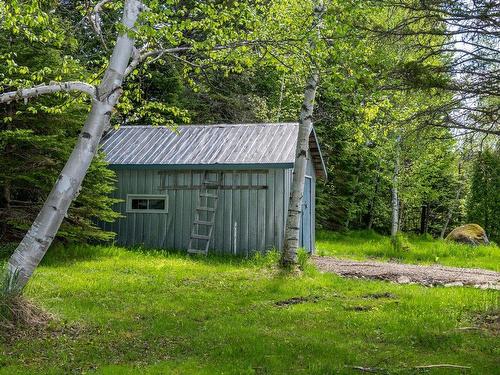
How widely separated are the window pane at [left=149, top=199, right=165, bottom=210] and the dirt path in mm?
4727

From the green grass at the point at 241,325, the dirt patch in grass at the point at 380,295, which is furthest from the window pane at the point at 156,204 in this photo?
the dirt patch in grass at the point at 380,295

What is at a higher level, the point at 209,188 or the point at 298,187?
the point at 209,188

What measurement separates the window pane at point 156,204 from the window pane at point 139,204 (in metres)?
0.17

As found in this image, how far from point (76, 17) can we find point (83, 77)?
1464cm

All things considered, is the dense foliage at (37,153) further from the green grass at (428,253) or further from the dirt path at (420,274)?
the green grass at (428,253)

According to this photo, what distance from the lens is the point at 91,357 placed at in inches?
208

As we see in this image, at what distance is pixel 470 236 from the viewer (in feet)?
63.1

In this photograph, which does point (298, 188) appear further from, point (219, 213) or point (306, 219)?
point (306, 219)

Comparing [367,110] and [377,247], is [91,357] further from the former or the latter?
[377,247]

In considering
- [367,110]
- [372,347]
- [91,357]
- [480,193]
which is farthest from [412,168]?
[91,357]


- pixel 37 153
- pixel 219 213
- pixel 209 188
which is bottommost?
pixel 219 213

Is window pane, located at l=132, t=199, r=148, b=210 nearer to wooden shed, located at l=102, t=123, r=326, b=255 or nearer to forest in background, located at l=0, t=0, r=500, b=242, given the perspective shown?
wooden shed, located at l=102, t=123, r=326, b=255

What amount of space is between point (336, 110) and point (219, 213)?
9881mm

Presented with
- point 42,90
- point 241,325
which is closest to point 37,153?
point 42,90
